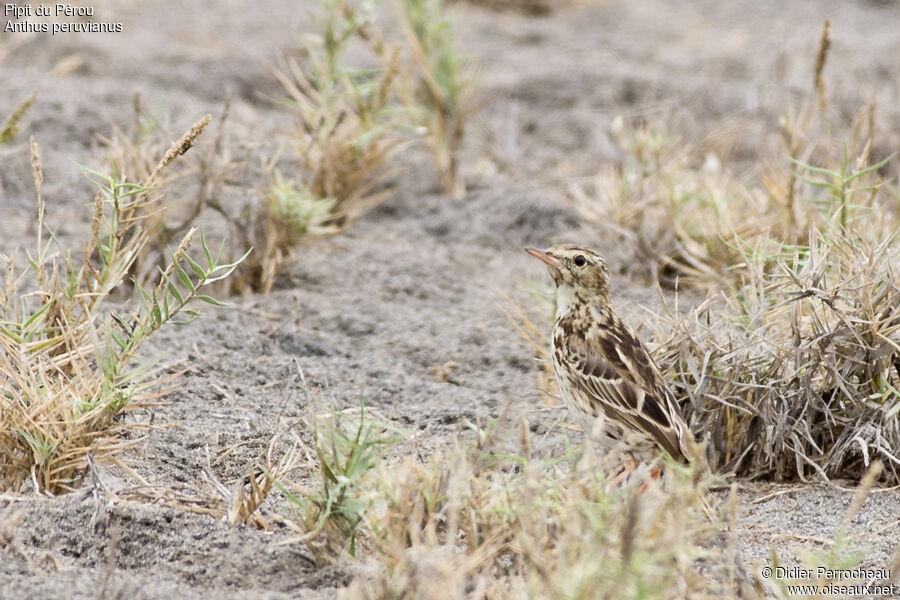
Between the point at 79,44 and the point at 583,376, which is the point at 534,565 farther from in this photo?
the point at 79,44

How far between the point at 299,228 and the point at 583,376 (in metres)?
1.85

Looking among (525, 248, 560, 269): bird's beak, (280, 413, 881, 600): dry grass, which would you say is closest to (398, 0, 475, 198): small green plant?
(525, 248, 560, 269): bird's beak

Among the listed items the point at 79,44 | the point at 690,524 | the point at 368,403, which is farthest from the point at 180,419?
the point at 79,44

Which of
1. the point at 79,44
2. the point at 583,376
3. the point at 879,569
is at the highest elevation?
the point at 79,44

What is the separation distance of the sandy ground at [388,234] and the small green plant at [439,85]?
21 cm

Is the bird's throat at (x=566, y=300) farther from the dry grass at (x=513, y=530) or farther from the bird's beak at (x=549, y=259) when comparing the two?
the dry grass at (x=513, y=530)

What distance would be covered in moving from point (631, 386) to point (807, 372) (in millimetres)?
635

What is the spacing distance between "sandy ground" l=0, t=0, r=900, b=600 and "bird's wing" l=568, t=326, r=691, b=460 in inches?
12.3

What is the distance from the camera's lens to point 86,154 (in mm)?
6105

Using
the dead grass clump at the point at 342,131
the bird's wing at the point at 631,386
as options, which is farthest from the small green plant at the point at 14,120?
the bird's wing at the point at 631,386

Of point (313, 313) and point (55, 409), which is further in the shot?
point (313, 313)

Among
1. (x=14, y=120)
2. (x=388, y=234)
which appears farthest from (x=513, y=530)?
(x=388, y=234)

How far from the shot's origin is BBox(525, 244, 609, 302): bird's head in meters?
4.30

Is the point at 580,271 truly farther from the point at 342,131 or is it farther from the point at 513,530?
the point at 342,131
